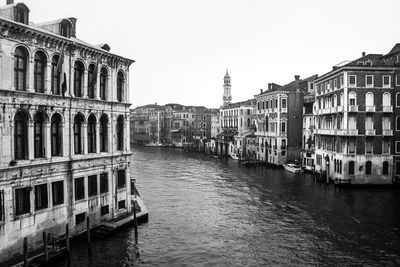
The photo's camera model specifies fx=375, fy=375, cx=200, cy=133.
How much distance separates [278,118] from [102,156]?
4213 cm

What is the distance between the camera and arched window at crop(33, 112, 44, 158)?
1881cm

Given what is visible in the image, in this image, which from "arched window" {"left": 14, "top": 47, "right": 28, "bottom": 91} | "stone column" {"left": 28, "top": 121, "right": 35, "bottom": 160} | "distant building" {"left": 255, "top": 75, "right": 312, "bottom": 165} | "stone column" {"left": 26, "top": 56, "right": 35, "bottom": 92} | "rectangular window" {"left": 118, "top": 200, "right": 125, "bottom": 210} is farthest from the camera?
"distant building" {"left": 255, "top": 75, "right": 312, "bottom": 165}

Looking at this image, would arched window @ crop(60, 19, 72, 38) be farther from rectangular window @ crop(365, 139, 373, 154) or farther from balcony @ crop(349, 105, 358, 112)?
rectangular window @ crop(365, 139, 373, 154)

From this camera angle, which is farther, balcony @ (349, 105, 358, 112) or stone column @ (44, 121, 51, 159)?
balcony @ (349, 105, 358, 112)

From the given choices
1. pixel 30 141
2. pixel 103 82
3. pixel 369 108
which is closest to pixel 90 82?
pixel 103 82

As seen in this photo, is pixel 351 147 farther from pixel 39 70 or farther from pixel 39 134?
pixel 39 70

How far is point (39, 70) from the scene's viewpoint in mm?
18906

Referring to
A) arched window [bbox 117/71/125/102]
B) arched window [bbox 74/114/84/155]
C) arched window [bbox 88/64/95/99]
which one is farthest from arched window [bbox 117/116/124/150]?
arched window [bbox 74/114/84/155]

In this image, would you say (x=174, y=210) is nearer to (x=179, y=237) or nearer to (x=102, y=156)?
(x=179, y=237)

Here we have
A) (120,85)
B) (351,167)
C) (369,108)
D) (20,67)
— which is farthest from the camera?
(351,167)

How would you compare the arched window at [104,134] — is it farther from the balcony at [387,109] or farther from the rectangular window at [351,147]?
the balcony at [387,109]

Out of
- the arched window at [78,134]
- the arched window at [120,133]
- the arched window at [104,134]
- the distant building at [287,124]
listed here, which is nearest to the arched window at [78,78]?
the arched window at [78,134]

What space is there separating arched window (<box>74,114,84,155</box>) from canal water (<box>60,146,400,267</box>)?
5.24 metres

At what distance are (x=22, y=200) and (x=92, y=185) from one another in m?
5.03
